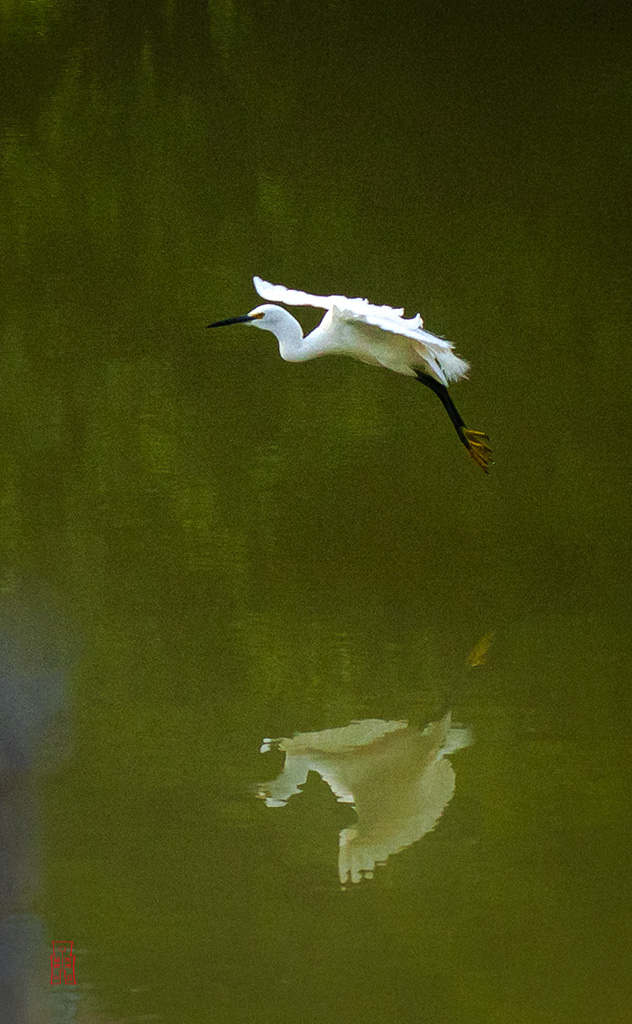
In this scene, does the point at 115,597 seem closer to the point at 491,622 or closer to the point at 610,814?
the point at 491,622

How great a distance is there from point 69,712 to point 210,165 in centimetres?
360

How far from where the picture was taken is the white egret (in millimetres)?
3084

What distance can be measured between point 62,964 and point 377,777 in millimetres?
672

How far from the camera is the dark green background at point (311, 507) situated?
201 cm

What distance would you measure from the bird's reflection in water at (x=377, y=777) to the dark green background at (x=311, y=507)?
0.03m

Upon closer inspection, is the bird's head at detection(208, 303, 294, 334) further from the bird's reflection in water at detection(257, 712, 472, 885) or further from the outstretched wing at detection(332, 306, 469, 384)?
the bird's reflection in water at detection(257, 712, 472, 885)

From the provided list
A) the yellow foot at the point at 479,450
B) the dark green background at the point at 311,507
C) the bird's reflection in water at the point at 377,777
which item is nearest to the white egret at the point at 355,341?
the yellow foot at the point at 479,450

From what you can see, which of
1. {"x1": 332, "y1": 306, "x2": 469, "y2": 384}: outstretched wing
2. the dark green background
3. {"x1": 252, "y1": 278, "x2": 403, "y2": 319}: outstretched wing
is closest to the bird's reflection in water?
the dark green background

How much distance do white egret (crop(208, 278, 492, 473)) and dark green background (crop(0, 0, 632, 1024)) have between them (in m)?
0.36

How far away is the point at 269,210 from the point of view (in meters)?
5.38

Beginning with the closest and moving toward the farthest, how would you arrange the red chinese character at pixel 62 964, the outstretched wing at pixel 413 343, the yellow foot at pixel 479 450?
the red chinese character at pixel 62 964 → the outstretched wing at pixel 413 343 → the yellow foot at pixel 479 450

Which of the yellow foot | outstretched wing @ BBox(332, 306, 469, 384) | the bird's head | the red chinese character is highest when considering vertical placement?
the bird's head

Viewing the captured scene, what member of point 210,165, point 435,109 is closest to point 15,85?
point 210,165

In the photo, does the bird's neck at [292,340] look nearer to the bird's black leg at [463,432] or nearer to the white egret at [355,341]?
the white egret at [355,341]
